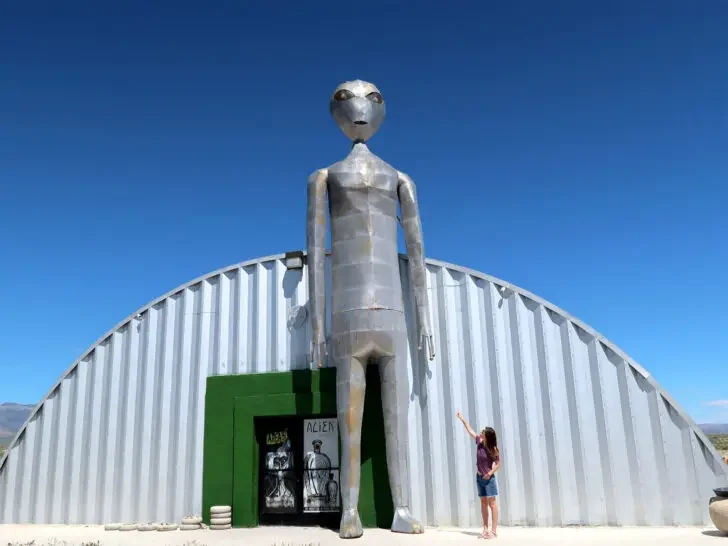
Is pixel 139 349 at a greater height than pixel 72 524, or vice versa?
pixel 139 349

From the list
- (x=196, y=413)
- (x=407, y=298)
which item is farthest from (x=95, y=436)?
(x=407, y=298)

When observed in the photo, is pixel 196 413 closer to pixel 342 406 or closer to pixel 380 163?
pixel 342 406

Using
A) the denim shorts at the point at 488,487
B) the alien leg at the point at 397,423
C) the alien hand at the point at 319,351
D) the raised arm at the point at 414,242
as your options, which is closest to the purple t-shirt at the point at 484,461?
the denim shorts at the point at 488,487

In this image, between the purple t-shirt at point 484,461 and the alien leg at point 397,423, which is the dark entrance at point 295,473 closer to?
the alien leg at point 397,423

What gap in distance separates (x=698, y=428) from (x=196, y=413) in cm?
796

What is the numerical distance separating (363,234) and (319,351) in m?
1.81

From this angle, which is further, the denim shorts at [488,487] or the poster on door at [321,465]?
the poster on door at [321,465]

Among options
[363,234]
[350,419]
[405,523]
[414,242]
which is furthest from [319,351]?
[405,523]

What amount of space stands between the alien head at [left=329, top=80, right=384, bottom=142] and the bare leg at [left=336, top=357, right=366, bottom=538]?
3.60 m

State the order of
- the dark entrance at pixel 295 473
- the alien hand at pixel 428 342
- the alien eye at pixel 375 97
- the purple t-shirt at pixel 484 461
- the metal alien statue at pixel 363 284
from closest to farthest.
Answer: the purple t-shirt at pixel 484 461 → the metal alien statue at pixel 363 284 → the alien hand at pixel 428 342 → the alien eye at pixel 375 97 → the dark entrance at pixel 295 473

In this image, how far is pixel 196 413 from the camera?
11.2 metres

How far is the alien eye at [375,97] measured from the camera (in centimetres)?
993

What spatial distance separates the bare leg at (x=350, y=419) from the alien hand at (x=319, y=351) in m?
0.25

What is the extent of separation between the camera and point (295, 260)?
1135 centimetres
